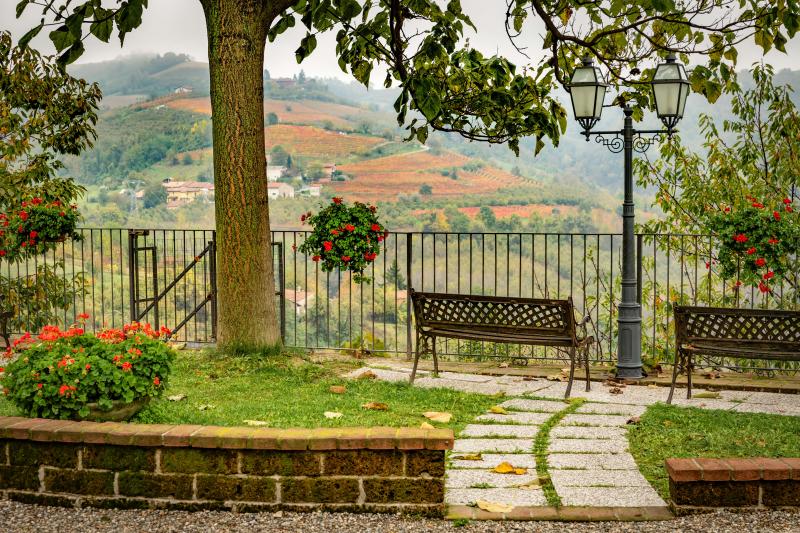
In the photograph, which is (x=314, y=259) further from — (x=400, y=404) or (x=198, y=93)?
(x=198, y=93)

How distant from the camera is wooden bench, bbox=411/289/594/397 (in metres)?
7.48

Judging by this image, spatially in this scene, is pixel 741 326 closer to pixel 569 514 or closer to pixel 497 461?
pixel 497 461

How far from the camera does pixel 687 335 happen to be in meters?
7.16

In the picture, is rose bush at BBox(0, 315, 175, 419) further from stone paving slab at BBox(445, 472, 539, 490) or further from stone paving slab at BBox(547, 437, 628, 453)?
stone paving slab at BBox(547, 437, 628, 453)

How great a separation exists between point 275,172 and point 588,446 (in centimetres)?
2136

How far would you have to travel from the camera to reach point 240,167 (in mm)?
8375

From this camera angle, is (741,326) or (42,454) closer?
(42,454)

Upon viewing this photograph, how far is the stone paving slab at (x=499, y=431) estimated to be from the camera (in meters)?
5.88

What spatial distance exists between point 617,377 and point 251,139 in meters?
4.25

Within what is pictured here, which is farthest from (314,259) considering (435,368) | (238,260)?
(435,368)

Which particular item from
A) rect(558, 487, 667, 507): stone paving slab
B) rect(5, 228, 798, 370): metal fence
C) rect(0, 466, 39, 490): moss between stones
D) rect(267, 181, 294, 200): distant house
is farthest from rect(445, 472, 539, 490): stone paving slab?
rect(267, 181, 294, 200): distant house

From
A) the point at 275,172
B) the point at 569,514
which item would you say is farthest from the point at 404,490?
the point at 275,172

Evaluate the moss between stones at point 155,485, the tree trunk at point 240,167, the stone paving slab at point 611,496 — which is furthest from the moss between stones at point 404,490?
the tree trunk at point 240,167

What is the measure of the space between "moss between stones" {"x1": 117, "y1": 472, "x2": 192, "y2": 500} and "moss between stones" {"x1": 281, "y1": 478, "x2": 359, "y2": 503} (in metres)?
0.52
